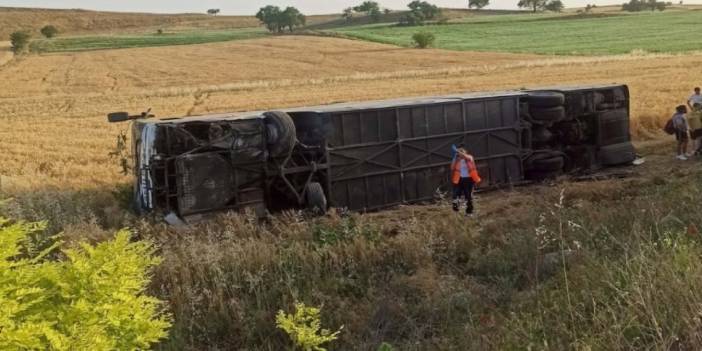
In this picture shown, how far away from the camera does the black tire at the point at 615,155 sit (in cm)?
1653

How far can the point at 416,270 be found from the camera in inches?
307

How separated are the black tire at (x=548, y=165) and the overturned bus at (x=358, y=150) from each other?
→ 3 cm

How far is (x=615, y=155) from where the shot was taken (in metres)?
16.6

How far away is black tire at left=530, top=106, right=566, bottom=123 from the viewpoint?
15289 millimetres

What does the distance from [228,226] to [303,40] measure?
68.4 meters

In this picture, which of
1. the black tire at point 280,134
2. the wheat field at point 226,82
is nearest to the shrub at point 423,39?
the wheat field at point 226,82

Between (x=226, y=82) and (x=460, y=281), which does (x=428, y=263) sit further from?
(x=226, y=82)

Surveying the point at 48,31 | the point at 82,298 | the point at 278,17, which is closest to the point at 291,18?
the point at 278,17

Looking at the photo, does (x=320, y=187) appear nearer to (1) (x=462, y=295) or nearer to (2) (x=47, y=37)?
(1) (x=462, y=295)

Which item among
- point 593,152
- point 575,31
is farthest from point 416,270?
point 575,31

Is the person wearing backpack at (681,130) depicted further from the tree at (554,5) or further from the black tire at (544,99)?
the tree at (554,5)

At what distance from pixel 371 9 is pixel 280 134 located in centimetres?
10398

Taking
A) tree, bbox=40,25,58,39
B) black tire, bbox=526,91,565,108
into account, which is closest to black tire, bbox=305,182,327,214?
black tire, bbox=526,91,565,108

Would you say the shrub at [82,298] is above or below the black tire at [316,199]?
above
